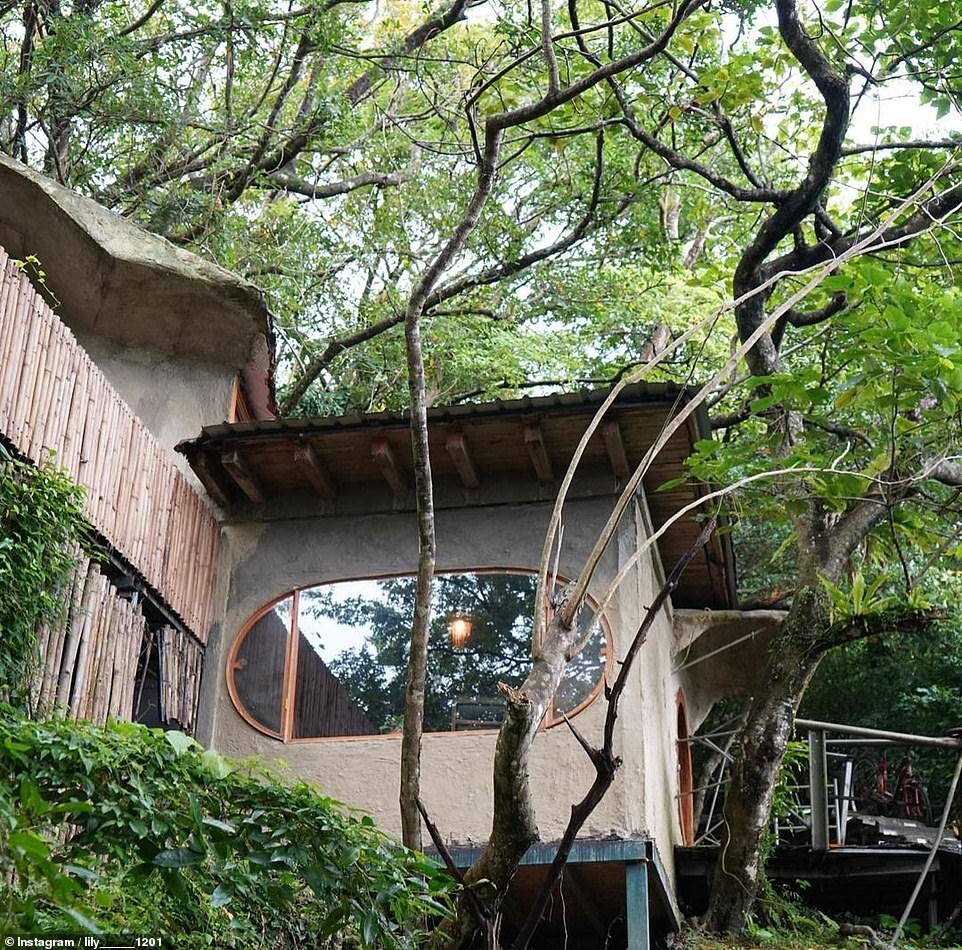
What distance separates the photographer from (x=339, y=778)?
346 inches

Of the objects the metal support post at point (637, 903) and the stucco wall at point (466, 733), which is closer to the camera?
the metal support post at point (637, 903)

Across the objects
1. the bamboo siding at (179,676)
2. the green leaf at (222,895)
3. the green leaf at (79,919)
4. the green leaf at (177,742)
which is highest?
the bamboo siding at (179,676)

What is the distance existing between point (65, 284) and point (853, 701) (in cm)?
1141

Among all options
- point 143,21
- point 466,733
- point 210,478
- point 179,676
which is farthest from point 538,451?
point 143,21

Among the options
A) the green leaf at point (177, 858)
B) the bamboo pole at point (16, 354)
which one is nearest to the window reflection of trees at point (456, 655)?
the bamboo pole at point (16, 354)

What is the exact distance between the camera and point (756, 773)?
964 cm

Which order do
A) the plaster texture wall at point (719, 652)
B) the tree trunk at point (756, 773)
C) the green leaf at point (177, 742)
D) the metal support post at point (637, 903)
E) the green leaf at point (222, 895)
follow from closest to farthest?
the green leaf at point (222, 895), the green leaf at point (177, 742), the metal support post at point (637, 903), the tree trunk at point (756, 773), the plaster texture wall at point (719, 652)

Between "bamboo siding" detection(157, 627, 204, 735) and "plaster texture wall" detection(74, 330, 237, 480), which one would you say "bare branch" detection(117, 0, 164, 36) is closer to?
"plaster texture wall" detection(74, 330, 237, 480)

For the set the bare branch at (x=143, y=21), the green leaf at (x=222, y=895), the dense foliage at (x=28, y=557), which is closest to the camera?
the green leaf at (x=222, y=895)

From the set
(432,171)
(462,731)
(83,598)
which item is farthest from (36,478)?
(432,171)

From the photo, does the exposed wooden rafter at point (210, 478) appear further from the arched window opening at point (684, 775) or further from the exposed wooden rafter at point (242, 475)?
the arched window opening at point (684, 775)

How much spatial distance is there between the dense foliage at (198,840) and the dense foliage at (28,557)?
1.88 m

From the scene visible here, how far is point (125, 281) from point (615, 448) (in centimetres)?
428

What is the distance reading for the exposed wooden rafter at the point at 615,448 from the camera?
28.5 ft
